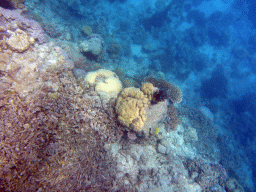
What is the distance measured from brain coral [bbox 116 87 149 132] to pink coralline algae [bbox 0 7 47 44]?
4.42 meters

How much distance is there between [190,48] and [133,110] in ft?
56.2

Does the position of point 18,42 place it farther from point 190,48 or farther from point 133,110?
point 190,48

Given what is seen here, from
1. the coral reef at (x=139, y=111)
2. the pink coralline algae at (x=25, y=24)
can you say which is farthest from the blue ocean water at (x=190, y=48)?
the coral reef at (x=139, y=111)

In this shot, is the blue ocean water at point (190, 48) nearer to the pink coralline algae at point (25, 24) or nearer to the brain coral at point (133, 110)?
the pink coralline algae at point (25, 24)

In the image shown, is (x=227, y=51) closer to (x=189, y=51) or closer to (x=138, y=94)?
(x=189, y=51)

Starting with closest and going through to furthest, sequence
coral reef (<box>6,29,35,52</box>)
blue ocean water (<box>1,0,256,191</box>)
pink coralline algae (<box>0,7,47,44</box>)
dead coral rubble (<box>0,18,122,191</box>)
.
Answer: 1. dead coral rubble (<box>0,18,122,191</box>)
2. coral reef (<box>6,29,35,52</box>)
3. pink coralline algae (<box>0,7,47,44</box>)
4. blue ocean water (<box>1,0,256,191</box>)

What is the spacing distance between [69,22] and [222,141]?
15830mm

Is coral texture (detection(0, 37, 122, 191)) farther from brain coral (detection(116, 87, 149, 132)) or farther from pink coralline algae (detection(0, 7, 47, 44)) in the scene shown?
pink coralline algae (detection(0, 7, 47, 44))

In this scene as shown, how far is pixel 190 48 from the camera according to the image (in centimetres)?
1759

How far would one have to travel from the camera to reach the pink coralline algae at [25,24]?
16.6ft

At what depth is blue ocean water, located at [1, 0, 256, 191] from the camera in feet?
34.0

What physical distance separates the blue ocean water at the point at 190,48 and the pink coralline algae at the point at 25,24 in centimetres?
178

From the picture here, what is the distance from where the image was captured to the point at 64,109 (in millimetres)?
3738

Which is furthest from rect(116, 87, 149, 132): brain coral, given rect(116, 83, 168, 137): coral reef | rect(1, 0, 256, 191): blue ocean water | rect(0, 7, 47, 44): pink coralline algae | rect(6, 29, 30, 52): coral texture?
rect(0, 7, 47, 44): pink coralline algae
